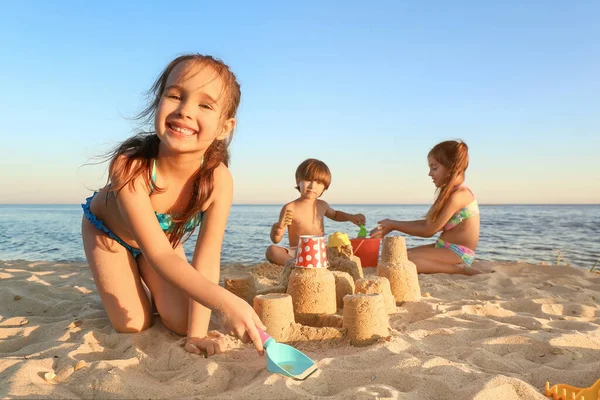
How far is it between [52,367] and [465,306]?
7.48ft

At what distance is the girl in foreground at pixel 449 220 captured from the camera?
4492 mm

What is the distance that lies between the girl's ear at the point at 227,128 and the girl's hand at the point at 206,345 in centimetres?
101

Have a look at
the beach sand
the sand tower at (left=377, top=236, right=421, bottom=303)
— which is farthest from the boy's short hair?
the beach sand

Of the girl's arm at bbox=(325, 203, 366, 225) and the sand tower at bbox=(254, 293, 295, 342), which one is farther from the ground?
Result: the girl's arm at bbox=(325, 203, 366, 225)

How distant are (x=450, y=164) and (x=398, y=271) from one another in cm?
201

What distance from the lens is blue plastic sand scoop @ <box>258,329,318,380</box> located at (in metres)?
1.68

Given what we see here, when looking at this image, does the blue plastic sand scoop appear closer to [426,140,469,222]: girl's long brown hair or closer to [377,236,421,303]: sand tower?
[377,236,421,303]: sand tower

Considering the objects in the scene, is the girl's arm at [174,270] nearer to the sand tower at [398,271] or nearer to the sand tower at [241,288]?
the sand tower at [241,288]

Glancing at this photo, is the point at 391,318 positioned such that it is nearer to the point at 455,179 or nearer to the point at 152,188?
the point at 152,188

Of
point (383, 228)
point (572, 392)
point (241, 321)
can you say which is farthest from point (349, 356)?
point (383, 228)

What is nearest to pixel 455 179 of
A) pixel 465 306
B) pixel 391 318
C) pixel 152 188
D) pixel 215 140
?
pixel 465 306

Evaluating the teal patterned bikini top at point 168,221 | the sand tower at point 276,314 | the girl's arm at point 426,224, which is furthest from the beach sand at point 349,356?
the girl's arm at point 426,224

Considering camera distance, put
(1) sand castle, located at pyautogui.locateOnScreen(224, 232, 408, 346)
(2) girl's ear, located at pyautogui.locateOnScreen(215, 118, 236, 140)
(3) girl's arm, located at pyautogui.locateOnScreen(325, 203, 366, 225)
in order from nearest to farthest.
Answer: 1. (1) sand castle, located at pyautogui.locateOnScreen(224, 232, 408, 346)
2. (2) girl's ear, located at pyautogui.locateOnScreen(215, 118, 236, 140)
3. (3) girl's arm, located at pyautogui.locateOnScreen(325, 203, 366, 225)

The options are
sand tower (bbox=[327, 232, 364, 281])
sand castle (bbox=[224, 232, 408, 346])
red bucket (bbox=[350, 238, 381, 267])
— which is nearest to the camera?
sand castle (bbox=[224, 232, 408, 346])
